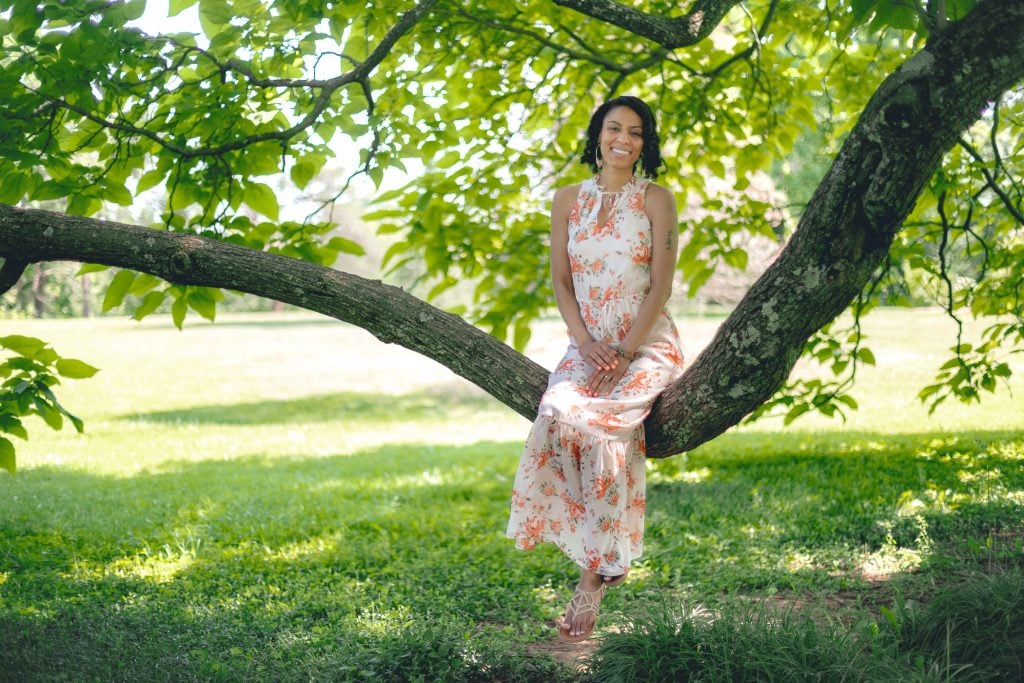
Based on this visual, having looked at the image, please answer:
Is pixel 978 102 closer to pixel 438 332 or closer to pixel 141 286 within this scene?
pixel 438 332

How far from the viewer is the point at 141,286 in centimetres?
400

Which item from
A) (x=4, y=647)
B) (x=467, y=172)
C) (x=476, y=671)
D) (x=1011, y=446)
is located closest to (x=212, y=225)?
(x=467, y=172)

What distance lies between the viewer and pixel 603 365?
3453 millimetres

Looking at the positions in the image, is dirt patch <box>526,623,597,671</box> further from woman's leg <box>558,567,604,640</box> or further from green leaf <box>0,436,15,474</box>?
green leaf <box>0,436,15,474</box>

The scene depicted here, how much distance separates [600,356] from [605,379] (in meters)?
0.09

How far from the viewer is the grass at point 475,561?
3482 millimetres

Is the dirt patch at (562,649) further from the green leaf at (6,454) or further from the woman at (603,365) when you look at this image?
the green leaf at (6,454)

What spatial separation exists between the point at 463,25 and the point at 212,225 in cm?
162

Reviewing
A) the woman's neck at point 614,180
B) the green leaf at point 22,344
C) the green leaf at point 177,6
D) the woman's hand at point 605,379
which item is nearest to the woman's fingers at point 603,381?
the woman's hand at point 605,379

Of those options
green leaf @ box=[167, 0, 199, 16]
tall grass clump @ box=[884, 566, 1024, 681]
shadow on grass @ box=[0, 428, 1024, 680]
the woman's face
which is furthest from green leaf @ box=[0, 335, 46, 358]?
tall grass clump @ box=[884, 566, 1024, 681]

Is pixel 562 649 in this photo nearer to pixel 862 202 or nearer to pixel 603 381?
pixel 603 381

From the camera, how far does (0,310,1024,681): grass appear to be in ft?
11.4

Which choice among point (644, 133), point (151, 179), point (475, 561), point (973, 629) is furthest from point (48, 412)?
point (973, 629)

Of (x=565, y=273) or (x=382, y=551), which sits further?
(x=382, y=551)
